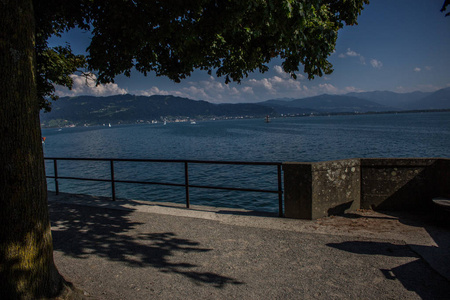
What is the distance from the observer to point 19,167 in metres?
2.93

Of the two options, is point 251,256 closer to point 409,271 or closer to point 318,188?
point 409,271

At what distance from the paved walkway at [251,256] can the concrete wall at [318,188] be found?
0.95 feet

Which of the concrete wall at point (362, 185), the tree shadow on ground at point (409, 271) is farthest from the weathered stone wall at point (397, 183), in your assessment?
the tree shadow on ground at point (409, 271)

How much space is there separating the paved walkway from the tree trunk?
0.95 metres

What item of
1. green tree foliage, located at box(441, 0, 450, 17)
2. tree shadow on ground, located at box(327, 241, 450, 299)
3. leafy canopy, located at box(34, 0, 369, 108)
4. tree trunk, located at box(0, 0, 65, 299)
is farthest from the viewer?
leafy canopy, located at box(34, 0, 369, 108)

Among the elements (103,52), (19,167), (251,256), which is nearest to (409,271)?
(251,256)

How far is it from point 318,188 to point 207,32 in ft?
13.6

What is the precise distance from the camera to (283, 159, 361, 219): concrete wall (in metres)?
6.05

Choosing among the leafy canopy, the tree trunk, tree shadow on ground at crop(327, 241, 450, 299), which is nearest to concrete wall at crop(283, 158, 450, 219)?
tree shadow on ground at crop(327, 241, 450, 299)

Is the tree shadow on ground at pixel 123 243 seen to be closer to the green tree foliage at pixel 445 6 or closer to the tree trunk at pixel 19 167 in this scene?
the tree trunk at pixel 19 167

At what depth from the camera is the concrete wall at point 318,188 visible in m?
6.05

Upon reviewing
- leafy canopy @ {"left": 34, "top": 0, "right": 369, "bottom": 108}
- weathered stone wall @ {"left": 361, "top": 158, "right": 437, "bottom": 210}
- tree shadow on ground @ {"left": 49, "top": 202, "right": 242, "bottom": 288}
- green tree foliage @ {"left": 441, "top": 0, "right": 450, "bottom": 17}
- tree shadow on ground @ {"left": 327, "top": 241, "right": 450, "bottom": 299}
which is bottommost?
tree shadow on ground @ {"left": 327, "top": 241, "right": 450, "bottom": 299}

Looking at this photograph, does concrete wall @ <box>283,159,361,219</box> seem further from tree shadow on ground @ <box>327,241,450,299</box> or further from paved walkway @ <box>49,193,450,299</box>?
tree shadow on ground @ <box>327,241,450,299</box>

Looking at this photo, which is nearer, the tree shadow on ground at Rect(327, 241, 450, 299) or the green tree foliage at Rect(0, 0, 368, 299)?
the green tree foliage at Rect(0, 0, 368, 299)
